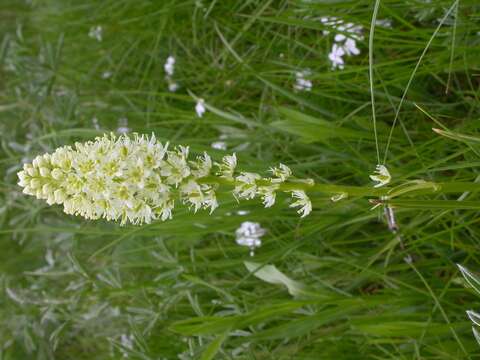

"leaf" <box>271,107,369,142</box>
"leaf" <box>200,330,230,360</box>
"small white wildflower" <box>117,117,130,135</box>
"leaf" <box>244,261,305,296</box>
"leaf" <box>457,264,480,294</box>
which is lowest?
"small white wildflower" <box>117,117,130,135</box>

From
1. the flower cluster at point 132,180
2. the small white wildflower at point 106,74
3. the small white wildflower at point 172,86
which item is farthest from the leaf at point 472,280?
the small white wildflower at point 106,74

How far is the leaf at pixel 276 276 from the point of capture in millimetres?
2549

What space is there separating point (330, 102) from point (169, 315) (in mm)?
1472

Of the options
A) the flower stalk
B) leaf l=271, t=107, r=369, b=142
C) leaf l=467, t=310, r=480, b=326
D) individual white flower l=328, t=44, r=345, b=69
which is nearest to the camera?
the flower stalk

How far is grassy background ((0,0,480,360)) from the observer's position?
2.40m

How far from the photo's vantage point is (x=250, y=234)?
9.97 feet

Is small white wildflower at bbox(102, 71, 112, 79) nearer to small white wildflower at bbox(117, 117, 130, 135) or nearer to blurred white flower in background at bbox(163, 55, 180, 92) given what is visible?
small white wildflower at bbox(117, 117, 130, 135)

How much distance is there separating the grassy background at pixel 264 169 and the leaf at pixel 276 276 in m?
0.05

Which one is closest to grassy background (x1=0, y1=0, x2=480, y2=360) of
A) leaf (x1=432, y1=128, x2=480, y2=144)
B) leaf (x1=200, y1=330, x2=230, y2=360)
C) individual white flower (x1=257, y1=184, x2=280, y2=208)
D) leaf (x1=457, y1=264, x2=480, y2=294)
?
leaf (x1=200, y1=330, x2=230, y2=360)

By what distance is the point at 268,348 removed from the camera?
2.90 meters

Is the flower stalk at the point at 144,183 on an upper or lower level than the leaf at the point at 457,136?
lower

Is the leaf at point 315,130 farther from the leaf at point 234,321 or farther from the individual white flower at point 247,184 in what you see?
the individual white flower at point 247,184

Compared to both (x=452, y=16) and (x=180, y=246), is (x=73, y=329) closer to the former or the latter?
(x=180, y=246)

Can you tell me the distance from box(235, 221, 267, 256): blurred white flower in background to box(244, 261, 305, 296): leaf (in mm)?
287
